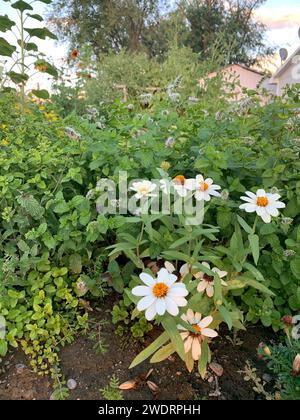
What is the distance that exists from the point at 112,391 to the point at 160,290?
1.33 ft

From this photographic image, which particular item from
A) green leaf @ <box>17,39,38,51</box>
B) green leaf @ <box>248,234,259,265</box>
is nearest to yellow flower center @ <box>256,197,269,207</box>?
green leaf @ <box>248,234,259,265</box>

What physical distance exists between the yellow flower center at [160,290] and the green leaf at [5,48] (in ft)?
7.67

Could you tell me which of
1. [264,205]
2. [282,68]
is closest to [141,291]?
[264,205]

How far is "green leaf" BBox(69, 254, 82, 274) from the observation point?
1.49 meters

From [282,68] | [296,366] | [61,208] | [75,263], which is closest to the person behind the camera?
[296,366]

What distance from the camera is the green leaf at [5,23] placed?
112 inches

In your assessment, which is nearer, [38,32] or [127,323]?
[127,323]

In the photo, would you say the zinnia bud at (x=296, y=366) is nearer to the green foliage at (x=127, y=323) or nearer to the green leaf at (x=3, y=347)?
the green foliage at (x=127, y=323)

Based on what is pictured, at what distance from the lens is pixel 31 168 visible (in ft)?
5.55

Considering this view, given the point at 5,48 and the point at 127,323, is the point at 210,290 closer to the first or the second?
the point at 127,323

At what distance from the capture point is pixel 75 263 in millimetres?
1496
